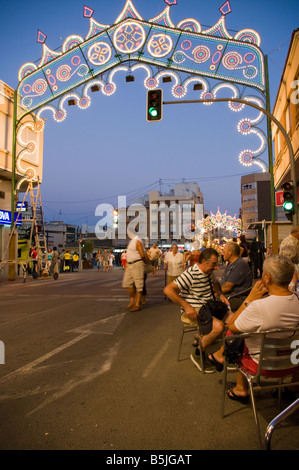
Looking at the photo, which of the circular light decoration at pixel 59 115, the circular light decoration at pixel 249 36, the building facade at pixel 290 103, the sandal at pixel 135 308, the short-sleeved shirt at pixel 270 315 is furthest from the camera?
the circular light decoration at pixel 59 115

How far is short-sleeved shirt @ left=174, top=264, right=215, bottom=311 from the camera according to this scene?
438 centimetres

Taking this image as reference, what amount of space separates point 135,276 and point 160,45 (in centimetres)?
1423

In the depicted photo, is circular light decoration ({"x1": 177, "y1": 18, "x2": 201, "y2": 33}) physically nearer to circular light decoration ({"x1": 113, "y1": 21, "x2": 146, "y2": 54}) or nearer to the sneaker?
circular light decoration ({"x1": 113, "y1": 21, "x2": 146, "y2": 54})

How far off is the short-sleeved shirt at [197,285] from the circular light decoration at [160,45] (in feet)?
52.8

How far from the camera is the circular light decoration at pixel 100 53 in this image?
18.2 meters

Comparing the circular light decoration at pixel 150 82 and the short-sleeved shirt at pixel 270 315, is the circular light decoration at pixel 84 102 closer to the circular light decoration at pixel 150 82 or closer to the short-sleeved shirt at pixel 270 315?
the circular light decoration at pixel 150 82

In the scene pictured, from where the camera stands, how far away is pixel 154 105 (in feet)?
38.1

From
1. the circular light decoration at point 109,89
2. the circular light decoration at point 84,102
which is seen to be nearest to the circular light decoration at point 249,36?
the circular light decoration at point 109,89

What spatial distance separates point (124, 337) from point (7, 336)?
78.8 inches

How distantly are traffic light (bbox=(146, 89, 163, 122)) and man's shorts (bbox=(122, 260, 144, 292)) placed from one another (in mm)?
5766

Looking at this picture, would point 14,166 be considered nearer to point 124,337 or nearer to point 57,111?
point 57,111

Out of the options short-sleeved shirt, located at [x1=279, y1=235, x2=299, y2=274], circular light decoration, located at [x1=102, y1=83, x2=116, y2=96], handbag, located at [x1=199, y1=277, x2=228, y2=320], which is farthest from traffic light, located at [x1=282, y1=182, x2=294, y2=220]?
circular light decoration, located at [x1=102, y1=83, x2=116, y2=96]

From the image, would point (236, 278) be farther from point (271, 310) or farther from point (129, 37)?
point (129, 37)
